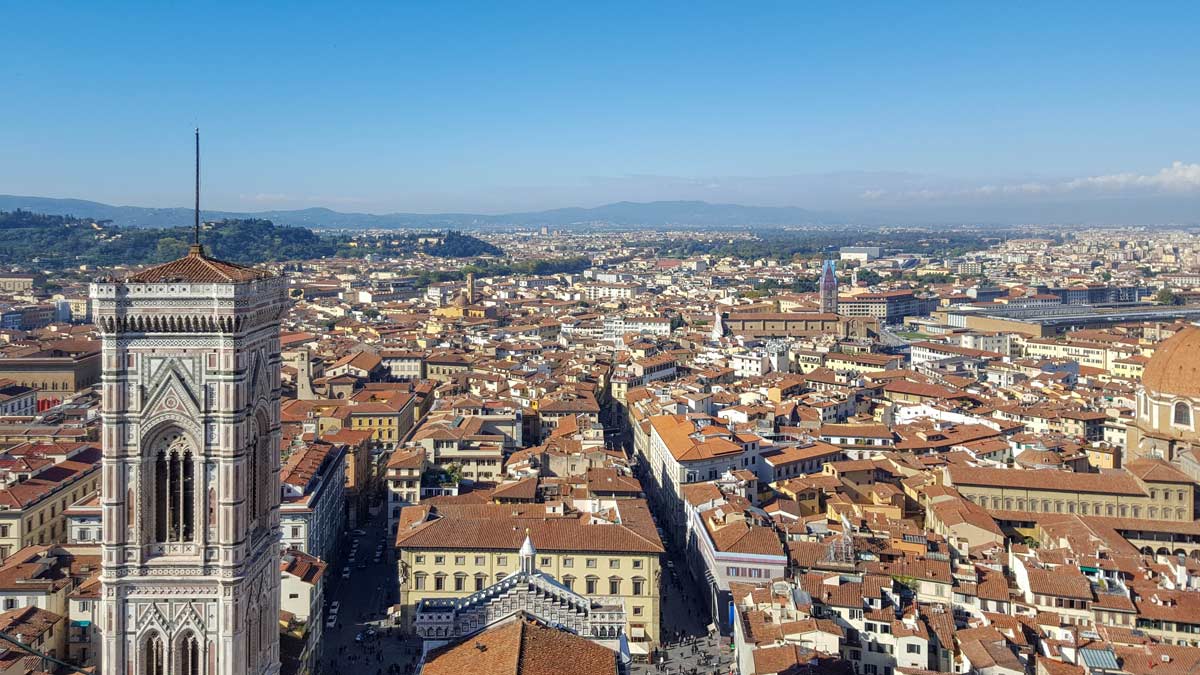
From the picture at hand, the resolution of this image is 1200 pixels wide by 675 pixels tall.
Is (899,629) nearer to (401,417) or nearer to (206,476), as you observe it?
(206,476)

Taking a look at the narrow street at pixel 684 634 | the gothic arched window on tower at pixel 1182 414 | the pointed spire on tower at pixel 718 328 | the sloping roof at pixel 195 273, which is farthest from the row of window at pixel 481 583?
the pointed spire on tower at pixel 718 328

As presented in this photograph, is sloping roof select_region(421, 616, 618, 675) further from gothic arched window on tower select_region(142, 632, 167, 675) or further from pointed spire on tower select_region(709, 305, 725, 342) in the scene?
pointed spire on tower select_region(709, 305, 725, 342)

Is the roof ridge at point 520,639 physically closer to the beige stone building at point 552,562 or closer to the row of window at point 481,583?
the beige stone building at point 552,562

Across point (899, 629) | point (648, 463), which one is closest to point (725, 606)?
point (899, 629)


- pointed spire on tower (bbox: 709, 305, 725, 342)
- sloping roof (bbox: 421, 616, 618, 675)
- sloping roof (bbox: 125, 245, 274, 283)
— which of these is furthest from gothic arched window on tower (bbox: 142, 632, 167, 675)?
pointed spire on tower (bbox: 709, 305, 725, 342)

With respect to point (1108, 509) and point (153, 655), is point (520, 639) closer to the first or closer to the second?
point (153, 655)

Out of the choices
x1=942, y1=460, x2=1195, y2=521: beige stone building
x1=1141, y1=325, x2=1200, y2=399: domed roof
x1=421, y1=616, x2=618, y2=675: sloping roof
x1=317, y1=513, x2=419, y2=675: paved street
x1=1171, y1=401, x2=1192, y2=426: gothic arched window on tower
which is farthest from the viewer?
x1=1171, y1=401, x2=1192, y2=426: gothic arched window on tower
